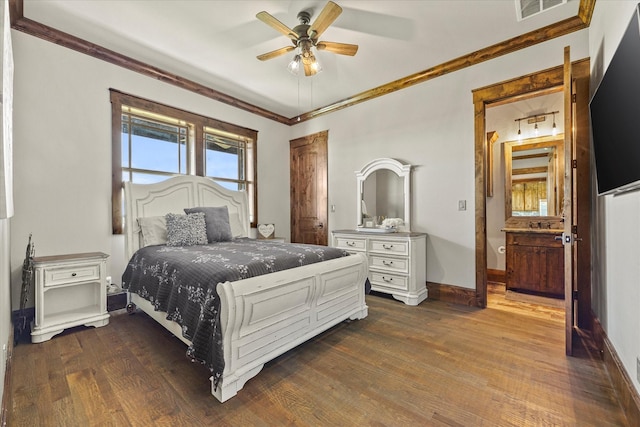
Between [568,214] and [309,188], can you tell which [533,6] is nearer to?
[568,214]

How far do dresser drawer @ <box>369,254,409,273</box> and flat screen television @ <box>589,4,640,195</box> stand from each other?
187cm

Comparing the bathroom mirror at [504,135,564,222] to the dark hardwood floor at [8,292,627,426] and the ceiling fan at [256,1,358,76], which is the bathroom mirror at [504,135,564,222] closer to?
the dark hardwood floor at [8,292,627,426]

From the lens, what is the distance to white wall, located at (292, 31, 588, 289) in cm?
313

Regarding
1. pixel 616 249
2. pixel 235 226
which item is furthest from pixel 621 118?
pixel 235 226

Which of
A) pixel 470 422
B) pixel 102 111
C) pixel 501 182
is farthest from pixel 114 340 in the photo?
pixel 501 182

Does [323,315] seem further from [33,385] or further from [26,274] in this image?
[26,274]

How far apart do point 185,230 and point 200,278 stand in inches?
56.1

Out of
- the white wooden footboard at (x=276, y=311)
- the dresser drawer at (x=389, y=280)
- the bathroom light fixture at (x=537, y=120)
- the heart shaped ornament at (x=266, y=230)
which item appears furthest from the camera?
the heart shaped ornament at (x=266, y=230)

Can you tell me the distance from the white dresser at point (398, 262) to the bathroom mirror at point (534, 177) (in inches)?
75.1

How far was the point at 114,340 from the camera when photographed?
2430mm

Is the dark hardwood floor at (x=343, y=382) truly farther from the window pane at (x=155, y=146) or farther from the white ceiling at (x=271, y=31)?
the white ceiling at (x=271, y=31)

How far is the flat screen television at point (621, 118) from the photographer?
130cm

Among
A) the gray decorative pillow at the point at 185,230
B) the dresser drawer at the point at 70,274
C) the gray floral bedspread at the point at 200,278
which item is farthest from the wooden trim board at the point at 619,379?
the dresser drawer at the point at 70,274

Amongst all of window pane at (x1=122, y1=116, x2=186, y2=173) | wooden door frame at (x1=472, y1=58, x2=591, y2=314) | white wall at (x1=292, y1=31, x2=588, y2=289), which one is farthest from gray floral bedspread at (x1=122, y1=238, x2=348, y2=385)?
wooden door frame at (x1=472, y1=58, x2=591, y2=314)
